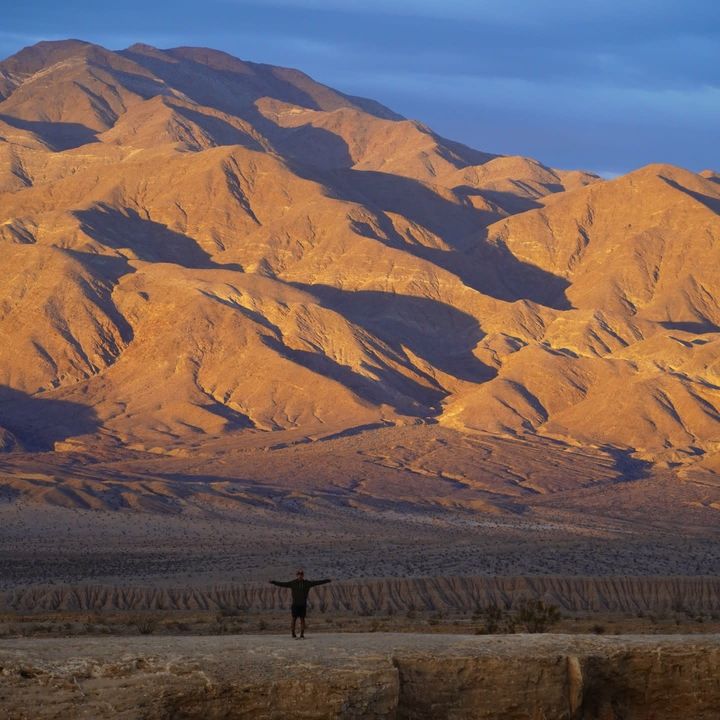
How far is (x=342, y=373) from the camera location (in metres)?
126

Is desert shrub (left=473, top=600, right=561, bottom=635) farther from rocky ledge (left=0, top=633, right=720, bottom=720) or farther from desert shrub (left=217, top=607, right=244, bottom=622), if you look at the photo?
rocky ledge (left=0, top=633, right=720, bottom=720)

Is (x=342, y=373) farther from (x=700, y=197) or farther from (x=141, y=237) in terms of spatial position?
(x=700, y=197)

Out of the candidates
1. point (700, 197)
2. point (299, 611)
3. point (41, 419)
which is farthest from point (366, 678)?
point (700, 197)

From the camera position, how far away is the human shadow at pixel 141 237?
15762cm

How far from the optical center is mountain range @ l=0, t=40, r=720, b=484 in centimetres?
11800

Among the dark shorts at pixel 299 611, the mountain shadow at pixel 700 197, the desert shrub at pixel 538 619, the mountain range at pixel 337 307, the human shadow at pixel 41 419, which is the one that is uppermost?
the mountain shadow at pixel 700 197

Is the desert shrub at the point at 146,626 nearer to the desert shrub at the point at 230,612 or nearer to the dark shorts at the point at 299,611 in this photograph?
the desert shrub at the point at 230,612

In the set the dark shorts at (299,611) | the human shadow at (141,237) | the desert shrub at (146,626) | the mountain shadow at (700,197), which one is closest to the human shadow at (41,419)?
the human shadow at (141,237)

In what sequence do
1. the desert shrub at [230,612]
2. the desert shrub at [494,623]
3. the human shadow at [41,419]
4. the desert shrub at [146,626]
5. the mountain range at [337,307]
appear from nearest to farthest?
the desert shrub at [494,623]
the desert shrub at [146,626]
the desert shrub at [230,612]
the human shadow at [41,419]
the mountain range at [337,307]

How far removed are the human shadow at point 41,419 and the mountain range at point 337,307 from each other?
10.9 inches

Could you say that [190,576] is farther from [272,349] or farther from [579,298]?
[579,298]

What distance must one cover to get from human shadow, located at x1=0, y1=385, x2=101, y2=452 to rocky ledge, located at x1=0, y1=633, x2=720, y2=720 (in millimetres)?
96672

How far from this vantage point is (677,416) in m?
118

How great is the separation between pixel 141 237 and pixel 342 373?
45395 mm
